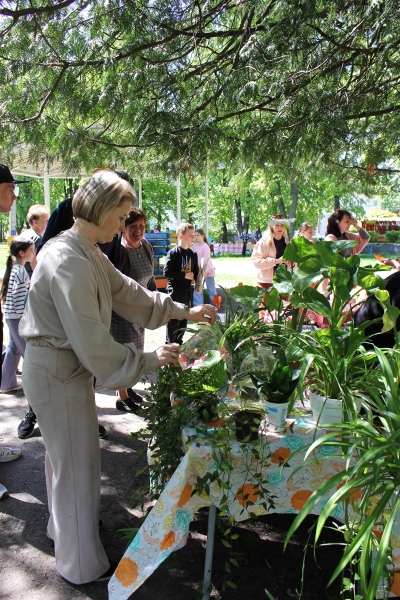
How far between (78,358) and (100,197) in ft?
2.14

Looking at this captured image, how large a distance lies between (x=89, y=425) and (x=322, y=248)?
1227 mm

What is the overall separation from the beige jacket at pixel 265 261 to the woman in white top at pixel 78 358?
13.7ft

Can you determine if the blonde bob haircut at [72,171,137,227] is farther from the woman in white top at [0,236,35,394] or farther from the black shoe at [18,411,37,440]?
the woman in white top at [0,236,35,394]

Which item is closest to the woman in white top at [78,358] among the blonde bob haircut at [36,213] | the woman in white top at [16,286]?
the woman in white top at [16,286]

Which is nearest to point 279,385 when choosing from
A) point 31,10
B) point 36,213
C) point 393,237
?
point 31,10

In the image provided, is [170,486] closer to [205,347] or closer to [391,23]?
[205,347]

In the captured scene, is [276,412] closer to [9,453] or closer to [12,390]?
[9,453]

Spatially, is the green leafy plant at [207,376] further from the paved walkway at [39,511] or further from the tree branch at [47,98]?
the tree branch at [47,98]

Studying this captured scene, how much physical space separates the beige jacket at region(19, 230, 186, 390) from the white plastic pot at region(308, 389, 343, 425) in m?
0.66

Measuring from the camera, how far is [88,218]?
202cm

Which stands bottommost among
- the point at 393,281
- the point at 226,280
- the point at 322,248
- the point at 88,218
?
the point at 226,280

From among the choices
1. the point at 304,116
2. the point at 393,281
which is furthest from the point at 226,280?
the point at 393,281

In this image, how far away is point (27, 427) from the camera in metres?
3.86

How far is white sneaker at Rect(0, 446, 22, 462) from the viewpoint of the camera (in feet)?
11.5
